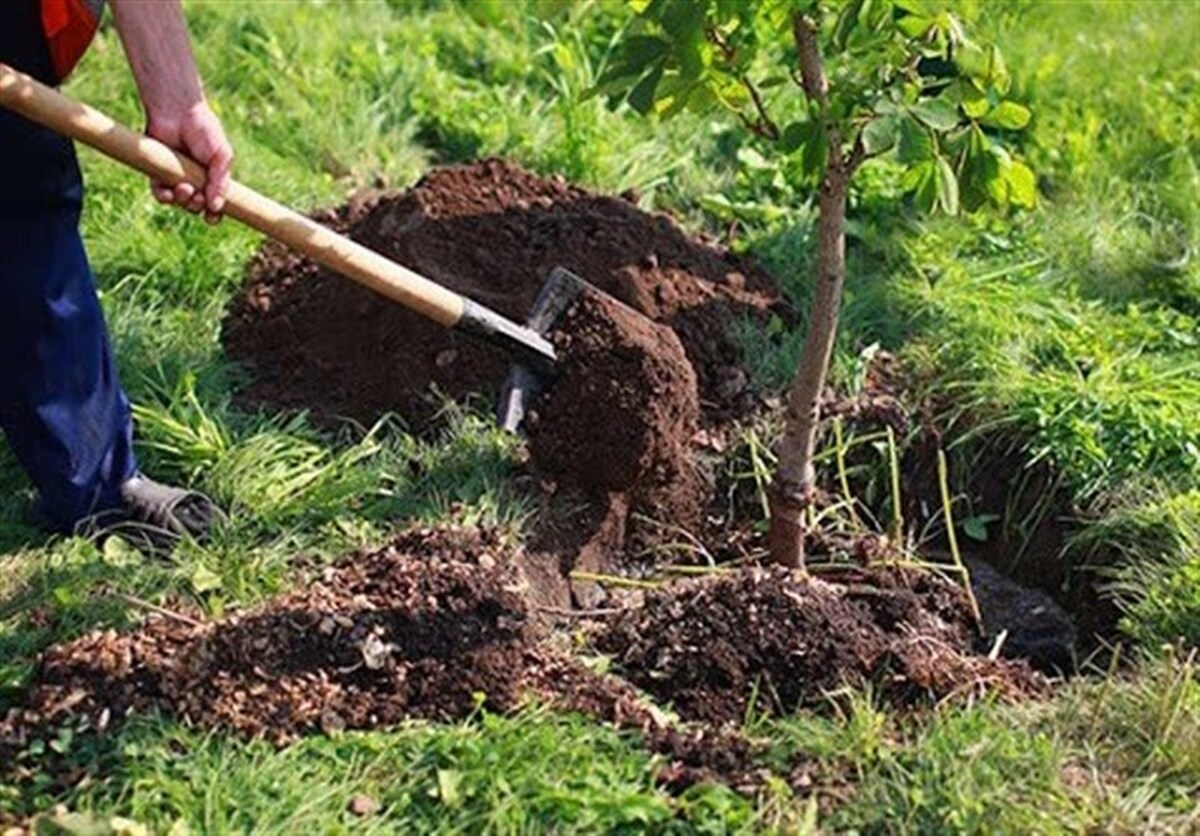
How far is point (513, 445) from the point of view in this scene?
14.7ft

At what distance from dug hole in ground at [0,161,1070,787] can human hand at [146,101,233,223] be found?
84 cm

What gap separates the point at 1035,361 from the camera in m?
4.88

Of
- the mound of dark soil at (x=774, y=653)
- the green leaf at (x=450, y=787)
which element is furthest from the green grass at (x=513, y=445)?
the mound of dark soil at (x=774, y=653)

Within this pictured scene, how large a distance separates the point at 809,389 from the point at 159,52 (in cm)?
150

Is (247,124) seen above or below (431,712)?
above

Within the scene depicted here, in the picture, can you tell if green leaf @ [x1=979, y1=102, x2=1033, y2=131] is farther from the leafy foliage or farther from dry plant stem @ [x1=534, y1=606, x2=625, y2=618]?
dry plant stem @ [x1=534, y1=606, x2=625, y2=618]

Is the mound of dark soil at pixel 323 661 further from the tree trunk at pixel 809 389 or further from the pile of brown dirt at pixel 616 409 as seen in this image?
the tree trunk at pixel 809 389

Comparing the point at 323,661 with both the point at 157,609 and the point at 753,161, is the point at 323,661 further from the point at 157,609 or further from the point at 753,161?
the point at 753,161

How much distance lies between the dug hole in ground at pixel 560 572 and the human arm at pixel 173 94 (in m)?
0.85

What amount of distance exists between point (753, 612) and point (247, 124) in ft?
9.39

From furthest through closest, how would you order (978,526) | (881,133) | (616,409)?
1. (978,526)
2. (616,409)
3. (881,133)

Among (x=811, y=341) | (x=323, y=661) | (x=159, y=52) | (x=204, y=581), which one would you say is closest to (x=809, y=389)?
(x=811, y=341)

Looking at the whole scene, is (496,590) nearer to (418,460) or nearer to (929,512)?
(418,460)

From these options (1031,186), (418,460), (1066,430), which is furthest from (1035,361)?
(418,460)
